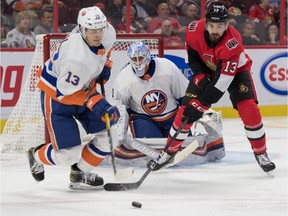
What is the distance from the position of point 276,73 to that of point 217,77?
11.7 ft

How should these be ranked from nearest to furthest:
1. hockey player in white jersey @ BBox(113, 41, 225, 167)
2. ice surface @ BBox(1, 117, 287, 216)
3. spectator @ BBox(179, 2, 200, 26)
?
ice surface @ BBox(1, 117, 287, 216), hockey player in white jersey @ BBox(113, 41, 225, 167), spectator @ BBox(179, 2, 200, 26)

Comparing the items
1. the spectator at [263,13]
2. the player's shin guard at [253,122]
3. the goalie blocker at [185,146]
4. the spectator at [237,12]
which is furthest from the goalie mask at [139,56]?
the spectator at [263,13]

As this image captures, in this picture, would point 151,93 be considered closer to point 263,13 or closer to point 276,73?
point 276,73

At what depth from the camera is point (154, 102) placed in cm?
530

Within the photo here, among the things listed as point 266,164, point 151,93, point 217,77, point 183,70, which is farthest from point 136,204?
point 183,70

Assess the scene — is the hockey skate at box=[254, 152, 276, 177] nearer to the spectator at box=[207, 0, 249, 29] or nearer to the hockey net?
the hockey net

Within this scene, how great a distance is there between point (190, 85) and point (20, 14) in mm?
2600

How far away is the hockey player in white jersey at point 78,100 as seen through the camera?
4.25 metres

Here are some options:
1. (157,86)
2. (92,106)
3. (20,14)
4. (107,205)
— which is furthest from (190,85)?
(20,14)

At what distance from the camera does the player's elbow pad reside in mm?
4684

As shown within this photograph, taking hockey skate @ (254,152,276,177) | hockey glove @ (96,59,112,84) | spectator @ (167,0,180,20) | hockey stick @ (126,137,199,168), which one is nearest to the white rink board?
spectator @ (167,0,180,20)

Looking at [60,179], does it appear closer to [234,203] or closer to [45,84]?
[45,84]

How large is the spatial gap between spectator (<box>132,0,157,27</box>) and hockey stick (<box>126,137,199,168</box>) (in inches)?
107

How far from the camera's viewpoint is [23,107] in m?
5.73
